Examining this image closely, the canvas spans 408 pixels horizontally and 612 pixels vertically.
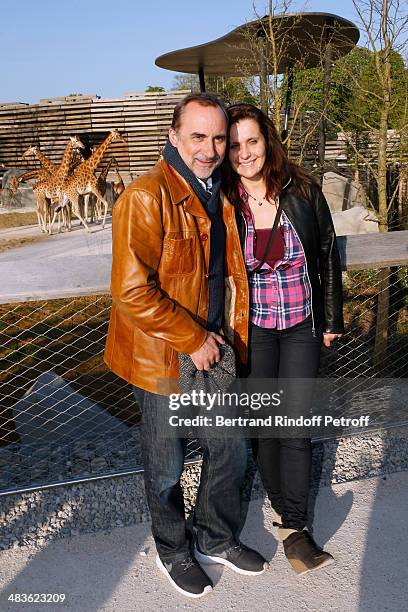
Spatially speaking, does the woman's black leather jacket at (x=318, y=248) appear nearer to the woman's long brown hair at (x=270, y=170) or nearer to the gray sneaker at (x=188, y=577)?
the woman's long brown hair at (x=270, y=170)

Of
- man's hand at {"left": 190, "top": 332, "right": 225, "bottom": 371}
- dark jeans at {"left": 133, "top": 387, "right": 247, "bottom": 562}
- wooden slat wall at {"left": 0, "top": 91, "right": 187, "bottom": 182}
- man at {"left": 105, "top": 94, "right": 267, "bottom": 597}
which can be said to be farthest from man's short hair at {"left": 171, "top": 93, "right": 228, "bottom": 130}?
wooden slat wall at {"left": 0, "top": 91, "right": 187, "bottom": 182}

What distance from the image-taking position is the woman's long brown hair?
2.06m

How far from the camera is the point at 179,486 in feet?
7.14

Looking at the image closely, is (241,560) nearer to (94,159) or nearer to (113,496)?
(113,496)

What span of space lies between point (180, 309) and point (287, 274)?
1.68ft

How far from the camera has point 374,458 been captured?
2910 millimetres

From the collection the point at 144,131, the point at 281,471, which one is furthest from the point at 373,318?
the point at 144,131

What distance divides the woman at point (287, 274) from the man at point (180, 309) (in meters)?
0.11

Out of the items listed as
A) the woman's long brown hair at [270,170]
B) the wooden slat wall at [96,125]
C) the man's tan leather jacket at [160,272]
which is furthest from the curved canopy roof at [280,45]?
the wooden slat wall at [96,125]

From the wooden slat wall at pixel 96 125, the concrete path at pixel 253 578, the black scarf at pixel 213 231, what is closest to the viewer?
the black scarf at pixel 213 231

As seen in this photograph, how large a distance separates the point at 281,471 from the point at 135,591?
71cm

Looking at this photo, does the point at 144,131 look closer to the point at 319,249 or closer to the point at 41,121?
the point at 41,121

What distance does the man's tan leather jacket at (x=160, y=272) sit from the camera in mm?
1783

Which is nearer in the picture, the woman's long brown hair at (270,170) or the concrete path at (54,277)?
the woman's long brown hair at (270,170)
